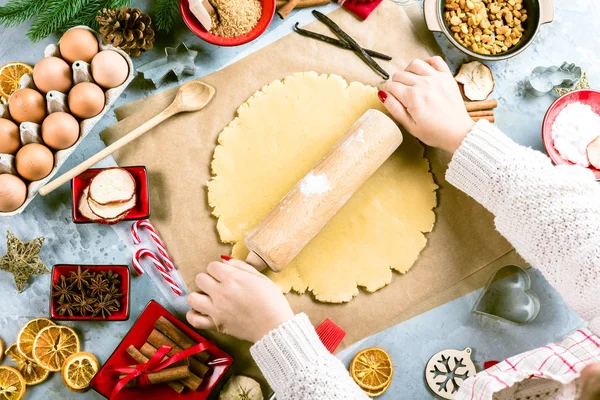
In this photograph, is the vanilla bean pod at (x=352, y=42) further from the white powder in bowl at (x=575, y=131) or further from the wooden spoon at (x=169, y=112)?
the white powder in bowl at (x=575, y=131)

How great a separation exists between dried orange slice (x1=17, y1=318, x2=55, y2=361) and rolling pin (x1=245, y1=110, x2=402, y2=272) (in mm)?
611

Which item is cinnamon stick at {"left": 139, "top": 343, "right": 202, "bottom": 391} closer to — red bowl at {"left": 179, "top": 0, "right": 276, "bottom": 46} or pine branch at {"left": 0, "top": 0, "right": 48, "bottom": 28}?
red bowl at {"left": 179, "top": 0, "right": 276, "bottom": 46}

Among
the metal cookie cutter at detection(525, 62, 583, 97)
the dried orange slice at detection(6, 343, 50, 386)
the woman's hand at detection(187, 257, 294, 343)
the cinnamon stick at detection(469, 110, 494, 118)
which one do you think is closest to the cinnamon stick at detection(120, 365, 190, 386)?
the woman's hand at detection(187, 257, 294, 343)

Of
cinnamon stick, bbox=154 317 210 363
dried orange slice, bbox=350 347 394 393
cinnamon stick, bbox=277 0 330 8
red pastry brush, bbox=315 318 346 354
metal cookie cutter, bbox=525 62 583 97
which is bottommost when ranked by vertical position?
dried orange slice, bbox=350 347 394 393

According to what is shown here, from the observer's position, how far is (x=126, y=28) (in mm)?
1434

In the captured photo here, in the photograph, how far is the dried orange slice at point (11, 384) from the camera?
4.58ft

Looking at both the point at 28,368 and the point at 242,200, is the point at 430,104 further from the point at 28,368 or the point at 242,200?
the point at 28,368

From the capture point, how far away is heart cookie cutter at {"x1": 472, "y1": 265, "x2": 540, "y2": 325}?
151cm

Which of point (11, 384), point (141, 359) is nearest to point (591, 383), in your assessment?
point (141, 359)

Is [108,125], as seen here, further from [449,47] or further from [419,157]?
[449,47]

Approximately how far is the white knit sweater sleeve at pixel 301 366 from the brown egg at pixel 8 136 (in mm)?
Result: 833

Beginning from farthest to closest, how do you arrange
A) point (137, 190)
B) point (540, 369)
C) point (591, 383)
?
point (137, 190) → point (540, 369) → point (591, 383)

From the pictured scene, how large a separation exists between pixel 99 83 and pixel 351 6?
0.80 metres

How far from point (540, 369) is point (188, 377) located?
0.89m
